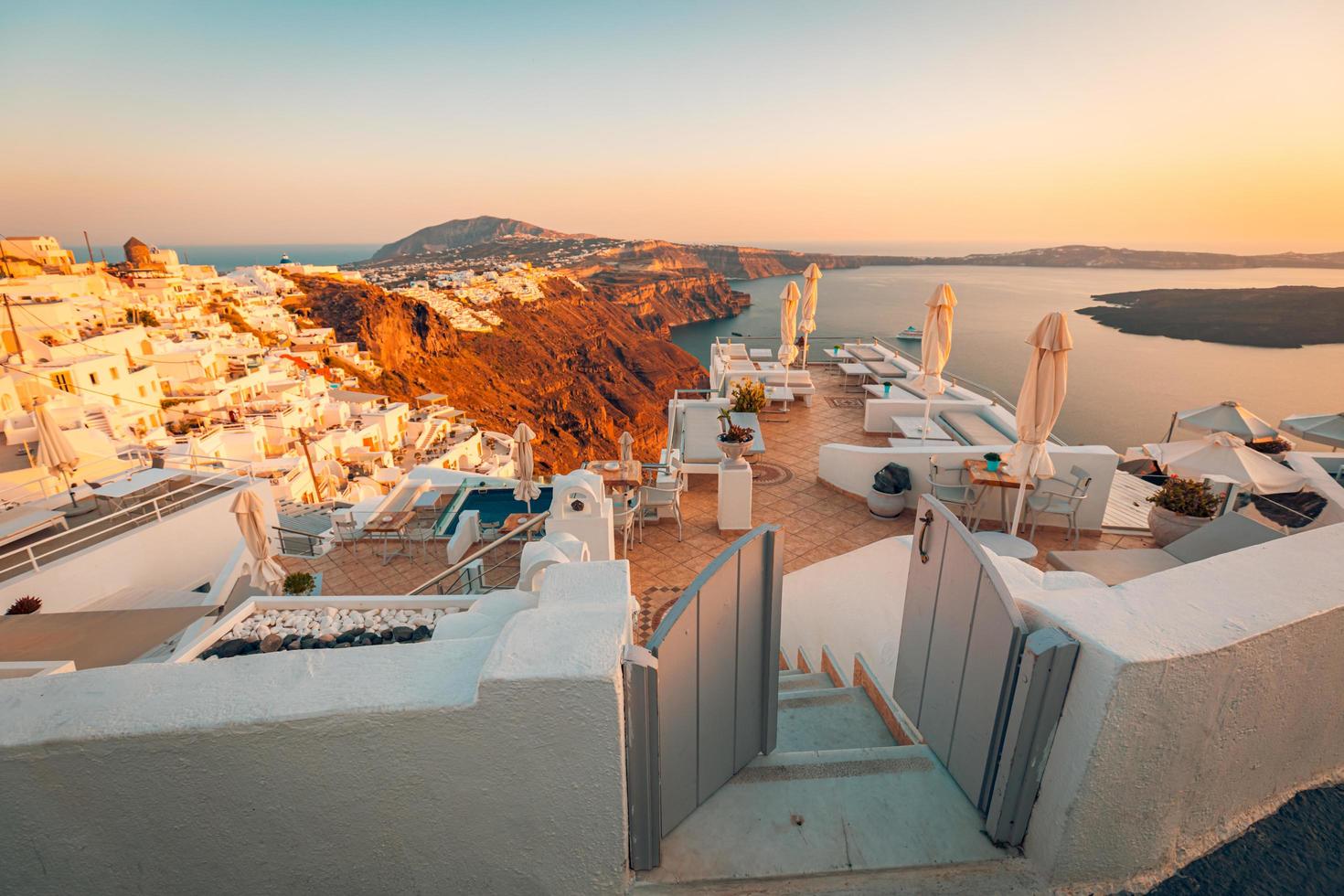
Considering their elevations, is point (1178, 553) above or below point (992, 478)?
above

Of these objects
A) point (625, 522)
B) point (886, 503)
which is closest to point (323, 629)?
point (625, 522)

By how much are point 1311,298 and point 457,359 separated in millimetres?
80870

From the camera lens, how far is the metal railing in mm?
7961

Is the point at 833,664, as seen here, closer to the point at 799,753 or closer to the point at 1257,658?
the point at 799,753

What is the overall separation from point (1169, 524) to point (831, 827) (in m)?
5.86

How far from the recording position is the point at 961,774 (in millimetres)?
2184

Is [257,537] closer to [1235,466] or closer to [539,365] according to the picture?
[1235,466]

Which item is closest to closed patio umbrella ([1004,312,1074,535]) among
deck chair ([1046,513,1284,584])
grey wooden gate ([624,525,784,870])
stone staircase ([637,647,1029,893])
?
deck chair ([1046,513,1284,584])

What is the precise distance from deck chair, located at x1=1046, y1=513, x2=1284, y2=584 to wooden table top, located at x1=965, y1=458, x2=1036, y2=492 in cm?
105

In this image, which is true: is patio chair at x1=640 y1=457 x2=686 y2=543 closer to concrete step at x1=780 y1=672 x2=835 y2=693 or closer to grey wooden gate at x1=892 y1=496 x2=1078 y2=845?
concrete step at x1=780 y1=672 x2=835 y2=693

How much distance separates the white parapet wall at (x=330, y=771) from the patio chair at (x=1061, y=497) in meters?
5.95

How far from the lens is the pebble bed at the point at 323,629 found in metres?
4.01

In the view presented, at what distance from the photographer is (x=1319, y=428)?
10.4 meters

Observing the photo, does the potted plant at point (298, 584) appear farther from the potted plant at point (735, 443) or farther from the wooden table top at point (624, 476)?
the potted plant at point (735, 443)
